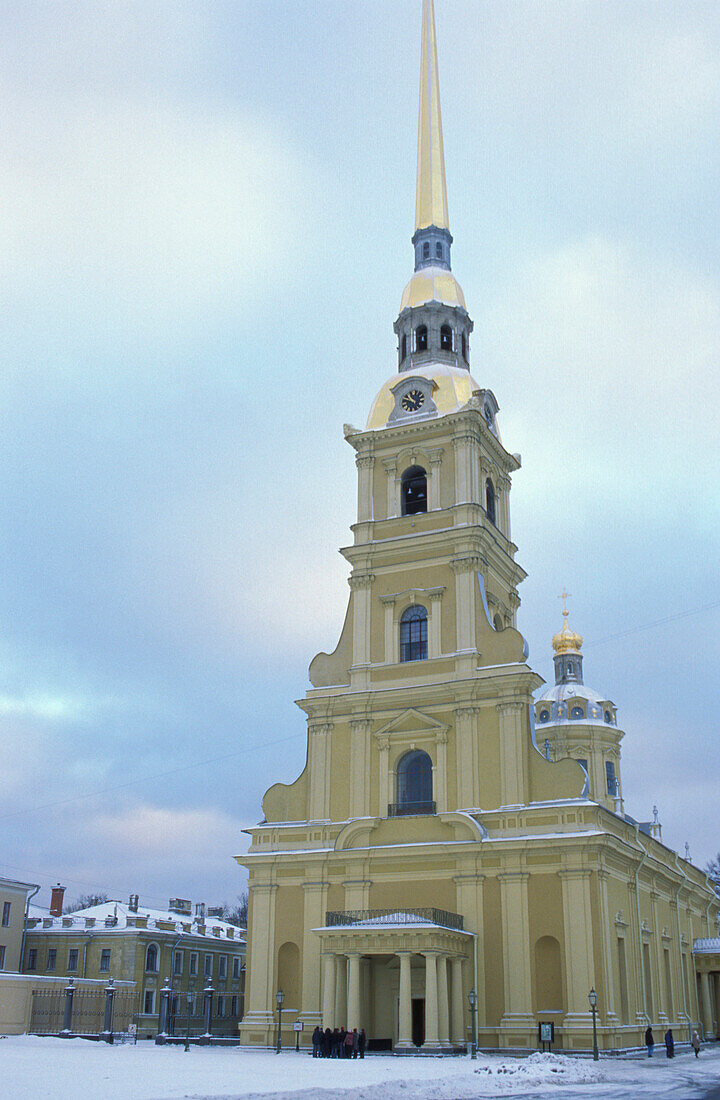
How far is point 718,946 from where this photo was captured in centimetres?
5006

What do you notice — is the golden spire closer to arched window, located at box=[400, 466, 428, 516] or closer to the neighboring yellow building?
arched window, located at box=[400, 466, 428, 516]

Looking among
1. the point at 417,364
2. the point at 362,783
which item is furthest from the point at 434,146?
the point at 362,783

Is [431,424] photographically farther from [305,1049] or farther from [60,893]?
[60,893]

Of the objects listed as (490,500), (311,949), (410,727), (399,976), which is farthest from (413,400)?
(399,976)

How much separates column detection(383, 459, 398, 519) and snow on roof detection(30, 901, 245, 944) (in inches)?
1119

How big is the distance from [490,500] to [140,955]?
3008 centimetres

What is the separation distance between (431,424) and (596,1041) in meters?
23.3

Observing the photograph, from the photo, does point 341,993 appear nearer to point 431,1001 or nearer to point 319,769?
point 431,1001

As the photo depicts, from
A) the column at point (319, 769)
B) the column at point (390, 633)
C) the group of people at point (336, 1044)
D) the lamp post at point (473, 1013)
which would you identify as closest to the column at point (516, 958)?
the lamp post at point (473, 1013)

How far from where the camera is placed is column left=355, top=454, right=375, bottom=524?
44428 millimetres

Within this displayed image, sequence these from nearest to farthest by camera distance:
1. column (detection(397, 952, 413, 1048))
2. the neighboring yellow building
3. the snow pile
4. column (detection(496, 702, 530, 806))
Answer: the snow pile → column (detection(397, 952, 413, 1048)) → column (detection(496, 702, 530, 806)) → the neighboring yellow building

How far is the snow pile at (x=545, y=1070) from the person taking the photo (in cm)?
2491

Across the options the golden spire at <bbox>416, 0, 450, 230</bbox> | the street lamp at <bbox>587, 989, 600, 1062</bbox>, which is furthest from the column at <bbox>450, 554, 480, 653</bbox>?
the golden spire at <bbox>416, 0, 450, 230</bbox>

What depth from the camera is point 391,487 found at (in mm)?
44500
